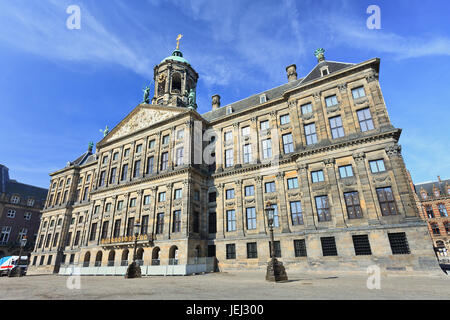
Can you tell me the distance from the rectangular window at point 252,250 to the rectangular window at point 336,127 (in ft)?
50.8

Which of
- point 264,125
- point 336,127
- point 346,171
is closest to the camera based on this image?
point 346,171

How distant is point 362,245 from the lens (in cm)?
2091

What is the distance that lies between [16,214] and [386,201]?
75017 millimetres

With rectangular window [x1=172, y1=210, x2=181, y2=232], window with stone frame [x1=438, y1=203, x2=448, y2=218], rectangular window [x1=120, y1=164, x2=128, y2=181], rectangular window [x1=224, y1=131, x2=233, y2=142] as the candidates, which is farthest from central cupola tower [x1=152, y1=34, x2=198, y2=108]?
window with stone frame [x1=438, y1=203, x2=448, y2=218]

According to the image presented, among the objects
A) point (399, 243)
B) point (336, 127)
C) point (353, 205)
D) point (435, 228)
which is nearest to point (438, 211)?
point (435, 228)

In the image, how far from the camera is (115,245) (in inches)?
1228

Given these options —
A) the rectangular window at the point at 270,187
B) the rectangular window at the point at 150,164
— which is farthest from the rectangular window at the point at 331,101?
the rectangular window at the point at 150,164

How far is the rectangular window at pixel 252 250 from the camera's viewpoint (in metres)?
26.8

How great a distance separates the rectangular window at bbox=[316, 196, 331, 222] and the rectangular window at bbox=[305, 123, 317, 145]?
665cm

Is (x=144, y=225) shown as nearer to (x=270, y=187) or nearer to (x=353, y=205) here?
(x=270, y=187)

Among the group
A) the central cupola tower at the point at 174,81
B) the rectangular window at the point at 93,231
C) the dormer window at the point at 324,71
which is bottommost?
the rectangular window at the point at 93,231

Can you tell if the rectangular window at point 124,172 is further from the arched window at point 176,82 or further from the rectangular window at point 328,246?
the rectangular window at point 328,246

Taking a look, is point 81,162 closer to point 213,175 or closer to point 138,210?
point 138,210

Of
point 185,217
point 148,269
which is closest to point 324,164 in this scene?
point 185,217
